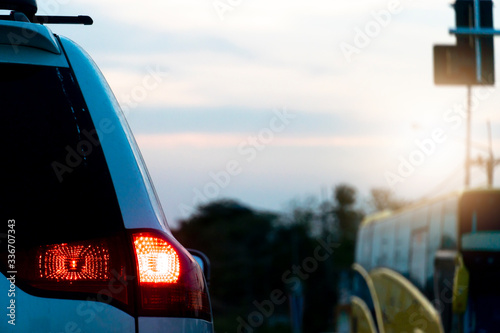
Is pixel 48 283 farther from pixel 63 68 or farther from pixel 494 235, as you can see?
pixel 494 235

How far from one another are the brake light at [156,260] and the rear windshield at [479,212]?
32.4 feet

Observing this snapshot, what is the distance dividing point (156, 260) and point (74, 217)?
0.30m

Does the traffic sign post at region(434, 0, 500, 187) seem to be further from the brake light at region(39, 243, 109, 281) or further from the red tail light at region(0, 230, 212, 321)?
the brake light at region(39, 243, 109, 281)

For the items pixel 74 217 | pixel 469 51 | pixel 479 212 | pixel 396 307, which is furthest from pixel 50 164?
pixel 396 307

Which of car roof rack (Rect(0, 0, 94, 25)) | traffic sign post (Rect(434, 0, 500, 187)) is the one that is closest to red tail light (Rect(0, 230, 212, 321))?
car roof rack (Rect(0, 0, 94, 25))

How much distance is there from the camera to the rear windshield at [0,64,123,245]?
8.84 ft

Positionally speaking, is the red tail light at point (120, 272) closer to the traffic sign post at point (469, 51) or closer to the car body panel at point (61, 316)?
the car body panel at point (61, 316)

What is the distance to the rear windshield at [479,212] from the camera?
12328 mm

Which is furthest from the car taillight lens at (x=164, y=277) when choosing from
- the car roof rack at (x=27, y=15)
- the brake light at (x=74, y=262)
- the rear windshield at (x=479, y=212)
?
the rear windshield at (x=479, y=212)

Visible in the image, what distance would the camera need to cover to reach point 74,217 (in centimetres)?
272

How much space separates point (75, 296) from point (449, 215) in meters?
10.7

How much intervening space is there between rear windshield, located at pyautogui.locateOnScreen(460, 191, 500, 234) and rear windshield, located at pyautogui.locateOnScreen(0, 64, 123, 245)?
10.0 metres

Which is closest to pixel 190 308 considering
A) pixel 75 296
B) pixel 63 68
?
pixel 75 296

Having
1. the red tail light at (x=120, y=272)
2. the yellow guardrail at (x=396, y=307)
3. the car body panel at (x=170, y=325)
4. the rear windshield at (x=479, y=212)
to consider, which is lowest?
the yellow guardrail at (x=396, y=307)
